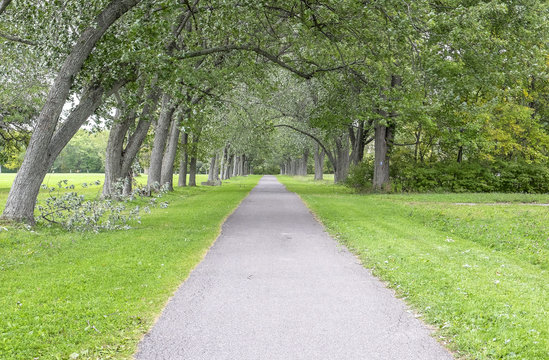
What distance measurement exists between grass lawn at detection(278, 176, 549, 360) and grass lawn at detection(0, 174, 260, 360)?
3344 millimetres

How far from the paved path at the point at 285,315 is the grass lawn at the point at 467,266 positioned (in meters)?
0.36

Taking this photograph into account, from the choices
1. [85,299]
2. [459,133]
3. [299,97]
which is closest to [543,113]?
[459,133]

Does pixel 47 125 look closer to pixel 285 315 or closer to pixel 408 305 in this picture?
pixel 285 315

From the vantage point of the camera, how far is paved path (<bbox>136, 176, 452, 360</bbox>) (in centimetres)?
423

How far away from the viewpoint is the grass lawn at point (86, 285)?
437 cm

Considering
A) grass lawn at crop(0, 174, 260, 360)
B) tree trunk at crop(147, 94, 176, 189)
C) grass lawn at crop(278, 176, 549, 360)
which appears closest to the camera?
grass lawn at crop(0, 174, 260, 360)

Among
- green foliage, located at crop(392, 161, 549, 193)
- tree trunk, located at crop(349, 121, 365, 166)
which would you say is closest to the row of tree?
green foliage, located at crop(392, 161, 549, 193)

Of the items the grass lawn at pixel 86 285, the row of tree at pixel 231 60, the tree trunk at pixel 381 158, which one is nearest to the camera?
the grass lawn at pixel 86 285

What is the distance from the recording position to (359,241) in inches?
400

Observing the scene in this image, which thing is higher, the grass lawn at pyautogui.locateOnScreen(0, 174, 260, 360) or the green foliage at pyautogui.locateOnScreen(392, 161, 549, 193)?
the green foliage at pyautogui.locateOnScreen(392, 161, 549, 193)

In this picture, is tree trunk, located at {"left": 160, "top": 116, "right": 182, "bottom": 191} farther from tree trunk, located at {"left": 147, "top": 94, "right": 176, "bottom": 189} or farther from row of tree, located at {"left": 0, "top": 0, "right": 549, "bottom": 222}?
tree trunk, located at {"left": 147, "top": 94, "right": 176, "bottom": 189}

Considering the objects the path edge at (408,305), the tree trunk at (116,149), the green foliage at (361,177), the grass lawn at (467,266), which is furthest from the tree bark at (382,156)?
the path edge at (408,305)

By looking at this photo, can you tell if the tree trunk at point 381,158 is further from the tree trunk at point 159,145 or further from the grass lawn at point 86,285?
the grass lawn at point 86,285

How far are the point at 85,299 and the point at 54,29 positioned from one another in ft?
26.2
